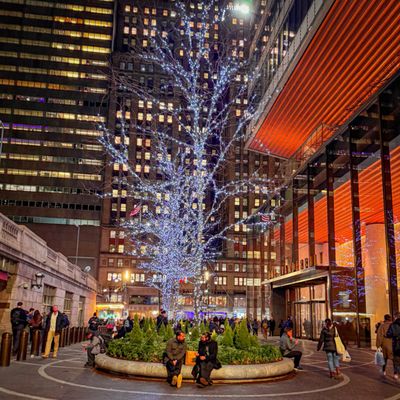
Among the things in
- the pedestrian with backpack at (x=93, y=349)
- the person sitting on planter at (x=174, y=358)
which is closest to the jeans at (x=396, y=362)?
the person sitting on planter at (x=174, y=358)

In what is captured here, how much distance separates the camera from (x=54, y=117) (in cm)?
9588

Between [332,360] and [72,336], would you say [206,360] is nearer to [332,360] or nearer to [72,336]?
[332,360]

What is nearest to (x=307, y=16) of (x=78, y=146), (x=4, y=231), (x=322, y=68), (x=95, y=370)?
(x=322, y=68)

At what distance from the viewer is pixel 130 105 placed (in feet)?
354

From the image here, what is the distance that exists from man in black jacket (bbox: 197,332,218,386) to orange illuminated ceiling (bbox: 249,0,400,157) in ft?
55.5

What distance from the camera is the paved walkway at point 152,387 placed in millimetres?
10023

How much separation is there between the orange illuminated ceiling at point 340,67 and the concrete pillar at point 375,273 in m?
8.12

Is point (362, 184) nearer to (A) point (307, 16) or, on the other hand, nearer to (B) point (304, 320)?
(A) point (307, 16)

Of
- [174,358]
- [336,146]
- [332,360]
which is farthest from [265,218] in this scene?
[174,358]

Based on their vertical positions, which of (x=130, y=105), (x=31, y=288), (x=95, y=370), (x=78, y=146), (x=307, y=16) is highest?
(x=130, y=105)

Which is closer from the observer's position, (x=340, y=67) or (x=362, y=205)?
(x=340, y=67)

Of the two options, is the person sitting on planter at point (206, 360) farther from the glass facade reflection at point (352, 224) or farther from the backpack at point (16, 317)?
the glass facade reflection at point (352, 224)

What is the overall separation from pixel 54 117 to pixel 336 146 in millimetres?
77796

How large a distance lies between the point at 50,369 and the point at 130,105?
9809 cm
